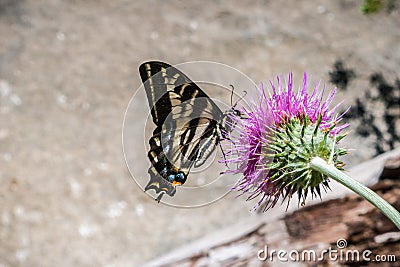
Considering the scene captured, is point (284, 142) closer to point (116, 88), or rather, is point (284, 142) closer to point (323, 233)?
point (323, 233)

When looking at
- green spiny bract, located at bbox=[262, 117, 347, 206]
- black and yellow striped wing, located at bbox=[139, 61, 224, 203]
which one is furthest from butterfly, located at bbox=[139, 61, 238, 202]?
green spiny bract, located at bbox=[262, 117, 347, 206]

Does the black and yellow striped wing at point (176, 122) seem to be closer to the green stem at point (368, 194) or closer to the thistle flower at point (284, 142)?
the thistle flower at point (284, 142)

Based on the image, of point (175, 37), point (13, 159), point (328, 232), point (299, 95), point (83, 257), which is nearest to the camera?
point (299, 95)

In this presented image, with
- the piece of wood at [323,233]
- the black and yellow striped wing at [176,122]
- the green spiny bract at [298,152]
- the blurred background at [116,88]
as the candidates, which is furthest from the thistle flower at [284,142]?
the blurred background at [116,88]

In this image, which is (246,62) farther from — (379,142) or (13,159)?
(13,159)

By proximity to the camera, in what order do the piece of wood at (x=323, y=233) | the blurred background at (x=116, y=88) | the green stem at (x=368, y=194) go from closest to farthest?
the green stem at (x=368, y=194)
the piece of wood at (x=323, y=233)
the blurred background at (x=116, y=88)

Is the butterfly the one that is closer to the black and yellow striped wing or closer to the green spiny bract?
the black and yellow striped wing

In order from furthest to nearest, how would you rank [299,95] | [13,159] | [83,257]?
[13,159] → [83,257] → [299,95]

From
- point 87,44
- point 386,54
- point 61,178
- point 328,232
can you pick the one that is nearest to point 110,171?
point 61,178
